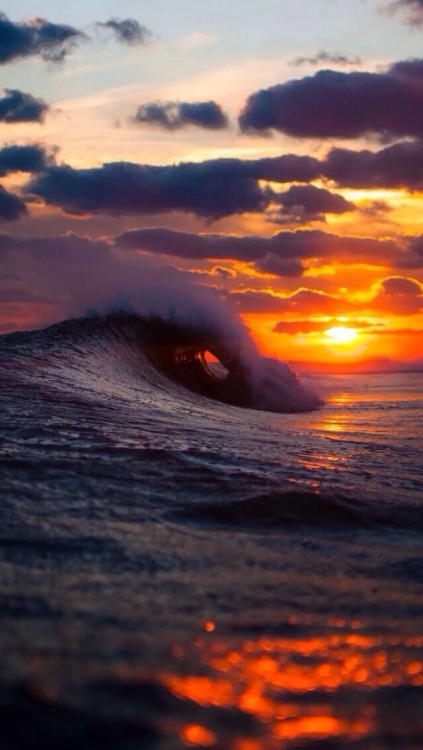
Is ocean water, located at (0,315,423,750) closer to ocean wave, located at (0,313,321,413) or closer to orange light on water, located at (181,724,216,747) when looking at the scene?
orange light on water, located at (181,724,216,747)

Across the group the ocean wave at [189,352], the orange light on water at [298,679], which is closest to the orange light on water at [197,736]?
the orange light on water at [298,679]

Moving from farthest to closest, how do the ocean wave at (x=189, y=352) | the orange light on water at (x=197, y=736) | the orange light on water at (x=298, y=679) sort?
the ocean wave at (x=189, y=352)
the orange light on water at (x=298, y=679)
the orange light on water at (x=197, y=736)

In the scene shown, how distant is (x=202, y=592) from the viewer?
2717 millimetres

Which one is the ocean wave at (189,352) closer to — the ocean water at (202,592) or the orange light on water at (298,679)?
the ocean water at (202,592)

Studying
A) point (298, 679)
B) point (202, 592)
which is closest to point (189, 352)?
point (202, 592)

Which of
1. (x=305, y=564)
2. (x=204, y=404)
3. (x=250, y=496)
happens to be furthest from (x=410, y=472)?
(x=204, y=404)

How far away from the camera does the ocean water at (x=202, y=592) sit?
6.02ft

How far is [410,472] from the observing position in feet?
19.0

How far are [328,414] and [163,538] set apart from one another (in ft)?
35.2

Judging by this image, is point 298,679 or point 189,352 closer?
point 298,679

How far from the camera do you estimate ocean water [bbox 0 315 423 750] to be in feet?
6.02

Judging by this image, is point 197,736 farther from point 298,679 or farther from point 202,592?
point 202,592

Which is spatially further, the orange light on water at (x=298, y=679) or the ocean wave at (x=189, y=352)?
the ocean wave at (x=189, y=352)

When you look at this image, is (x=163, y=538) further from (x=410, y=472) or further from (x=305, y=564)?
(x=410, y=472)
